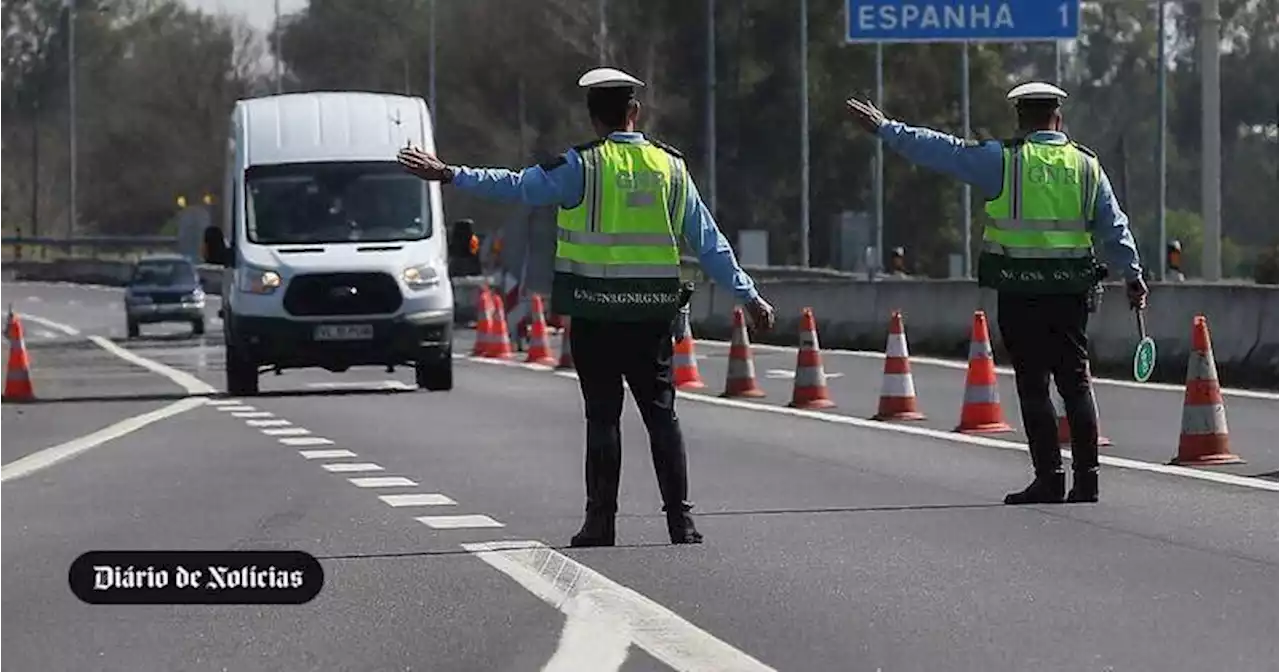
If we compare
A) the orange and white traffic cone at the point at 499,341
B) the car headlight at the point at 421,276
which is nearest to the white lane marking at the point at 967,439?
the car headlight at the point at 421,276

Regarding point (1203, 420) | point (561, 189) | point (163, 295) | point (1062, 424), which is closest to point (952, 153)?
point (561, 189)

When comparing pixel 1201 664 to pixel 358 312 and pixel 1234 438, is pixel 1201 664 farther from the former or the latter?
pixel 358 312

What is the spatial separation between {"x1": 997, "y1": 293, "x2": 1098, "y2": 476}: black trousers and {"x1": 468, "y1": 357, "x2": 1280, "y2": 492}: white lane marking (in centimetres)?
111

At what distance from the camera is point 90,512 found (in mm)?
13750

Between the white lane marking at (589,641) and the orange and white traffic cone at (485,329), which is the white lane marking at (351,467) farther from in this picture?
the orange and white traffic cone at (485,329)

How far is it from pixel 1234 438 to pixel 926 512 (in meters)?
5.69

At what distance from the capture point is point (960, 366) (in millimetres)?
31531

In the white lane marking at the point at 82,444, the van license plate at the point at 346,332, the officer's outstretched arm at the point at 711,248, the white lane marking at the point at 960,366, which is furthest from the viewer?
the van license plate at the point at 346,332

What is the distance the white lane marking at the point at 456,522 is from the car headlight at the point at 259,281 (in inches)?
534

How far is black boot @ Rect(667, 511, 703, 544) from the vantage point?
11.9 meters

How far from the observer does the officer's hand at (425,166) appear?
11828 mm

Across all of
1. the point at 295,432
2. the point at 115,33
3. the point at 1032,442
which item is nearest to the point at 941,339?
the point at 295,432

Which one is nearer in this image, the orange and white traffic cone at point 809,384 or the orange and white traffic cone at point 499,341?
the orange and white traffic cone at point 809,384

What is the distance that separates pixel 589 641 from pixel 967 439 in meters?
9.95
